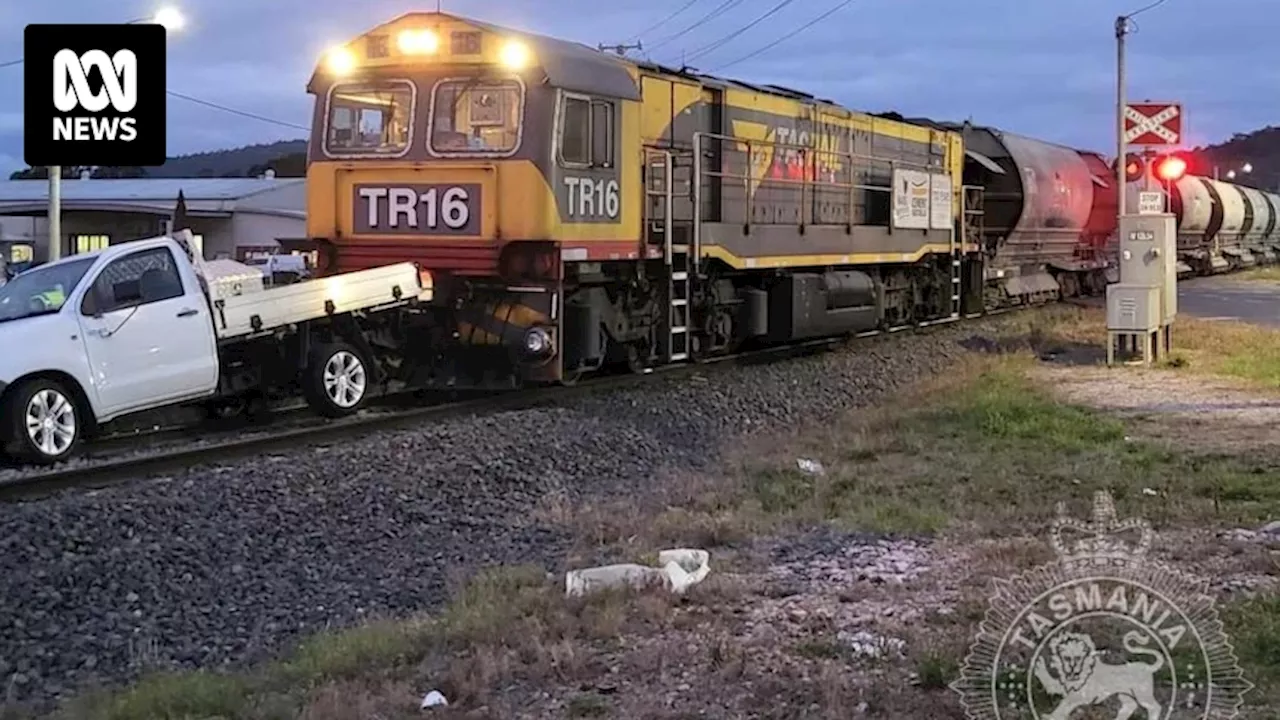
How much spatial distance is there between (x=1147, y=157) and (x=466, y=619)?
16.2 metres

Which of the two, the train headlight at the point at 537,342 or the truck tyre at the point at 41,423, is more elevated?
the train headlight at the point at 537,342

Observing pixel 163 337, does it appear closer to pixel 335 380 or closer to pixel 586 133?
pixel 335 380

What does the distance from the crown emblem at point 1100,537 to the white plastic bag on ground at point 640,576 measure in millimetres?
1847

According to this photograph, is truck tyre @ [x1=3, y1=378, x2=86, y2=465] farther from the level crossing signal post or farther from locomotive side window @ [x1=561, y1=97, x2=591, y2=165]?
→ the level crossing signal post

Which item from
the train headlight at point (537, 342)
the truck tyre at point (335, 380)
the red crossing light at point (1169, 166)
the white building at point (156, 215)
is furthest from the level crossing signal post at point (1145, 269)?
the white building at point (156, 215)

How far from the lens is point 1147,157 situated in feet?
65.2

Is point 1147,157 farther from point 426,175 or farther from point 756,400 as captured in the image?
point 426,175

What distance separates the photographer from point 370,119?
48.5 feet

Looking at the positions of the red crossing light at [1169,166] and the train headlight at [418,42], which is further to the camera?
the red crossing light at [1169,166]

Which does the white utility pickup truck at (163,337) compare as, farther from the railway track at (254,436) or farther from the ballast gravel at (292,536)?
the ballast gravel at (292,536)

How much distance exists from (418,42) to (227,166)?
11280cm

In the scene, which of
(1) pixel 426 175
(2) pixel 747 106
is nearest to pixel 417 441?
(1) pixel 426 175

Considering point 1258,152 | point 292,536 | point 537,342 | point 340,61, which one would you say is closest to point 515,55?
point 340,61

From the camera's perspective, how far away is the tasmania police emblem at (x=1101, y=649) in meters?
4.95
